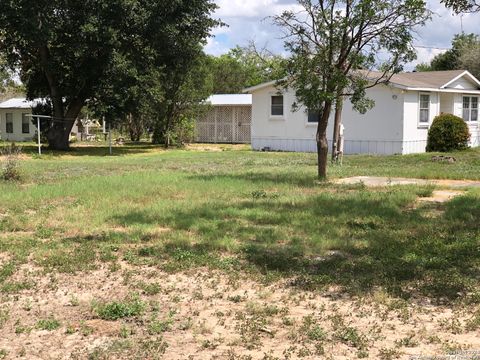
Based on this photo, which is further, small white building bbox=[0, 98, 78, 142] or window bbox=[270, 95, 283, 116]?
small white building bbox=[0, 98, 78, 142]

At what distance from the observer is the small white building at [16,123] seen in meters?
41.4

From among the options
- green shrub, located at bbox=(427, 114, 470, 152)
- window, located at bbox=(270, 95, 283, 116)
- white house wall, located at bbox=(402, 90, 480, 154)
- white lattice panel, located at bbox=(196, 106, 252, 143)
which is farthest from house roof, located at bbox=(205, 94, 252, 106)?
green shrub, located at bbox=(427, 114, 470, 152)

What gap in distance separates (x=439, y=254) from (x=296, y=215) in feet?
9.18

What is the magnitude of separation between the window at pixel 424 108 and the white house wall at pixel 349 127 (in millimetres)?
1846

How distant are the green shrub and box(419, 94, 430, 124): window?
0.53m

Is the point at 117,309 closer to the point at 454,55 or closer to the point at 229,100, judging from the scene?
the point at 229,100

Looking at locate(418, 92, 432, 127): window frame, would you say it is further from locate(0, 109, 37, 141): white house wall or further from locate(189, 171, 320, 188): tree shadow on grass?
locate(0, 109, 37, 141): white house wall

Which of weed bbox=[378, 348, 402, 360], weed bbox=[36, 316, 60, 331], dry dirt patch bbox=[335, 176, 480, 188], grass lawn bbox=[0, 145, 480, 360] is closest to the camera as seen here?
weed bbox=[378, 348, 402, 360]

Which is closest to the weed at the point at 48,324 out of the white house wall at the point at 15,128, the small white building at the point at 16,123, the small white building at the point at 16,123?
the small white building at the point at 16,123

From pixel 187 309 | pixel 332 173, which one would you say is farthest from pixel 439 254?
pixel 332 173

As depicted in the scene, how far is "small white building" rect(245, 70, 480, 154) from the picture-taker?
83.5ft

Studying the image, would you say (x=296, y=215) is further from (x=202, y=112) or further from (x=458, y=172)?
(x=202, y=112)

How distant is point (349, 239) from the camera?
7.77 m

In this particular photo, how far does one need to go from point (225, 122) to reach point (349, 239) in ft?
102
